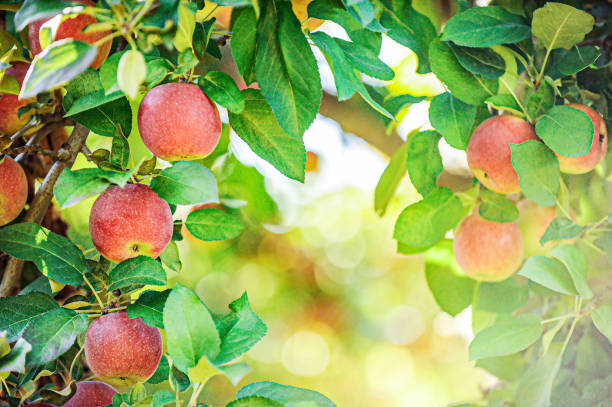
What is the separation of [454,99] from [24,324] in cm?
54

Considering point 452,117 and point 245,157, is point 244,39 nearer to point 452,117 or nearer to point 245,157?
point 452,117

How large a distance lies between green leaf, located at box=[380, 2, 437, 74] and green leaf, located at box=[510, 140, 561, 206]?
0.17 meters

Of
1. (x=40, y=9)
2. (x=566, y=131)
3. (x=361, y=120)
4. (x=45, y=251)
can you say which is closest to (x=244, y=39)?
(x=40, y=9)

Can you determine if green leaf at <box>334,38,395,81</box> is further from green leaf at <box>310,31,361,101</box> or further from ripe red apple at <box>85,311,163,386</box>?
ripe red apple at <box>85,311,163,386</box>

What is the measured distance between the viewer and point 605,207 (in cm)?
89

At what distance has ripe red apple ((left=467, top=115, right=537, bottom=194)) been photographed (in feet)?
2.25

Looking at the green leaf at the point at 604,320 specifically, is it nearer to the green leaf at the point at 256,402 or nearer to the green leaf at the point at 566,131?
the green leaf at the point at 566,131

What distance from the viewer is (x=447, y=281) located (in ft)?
2.94

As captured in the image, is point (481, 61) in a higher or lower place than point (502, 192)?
higher

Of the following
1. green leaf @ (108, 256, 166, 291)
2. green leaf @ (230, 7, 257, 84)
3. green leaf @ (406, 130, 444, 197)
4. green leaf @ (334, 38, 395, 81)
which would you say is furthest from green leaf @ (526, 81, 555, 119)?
green leaf @ (108, 256, 166, 291)

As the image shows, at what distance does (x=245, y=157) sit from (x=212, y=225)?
64 cm

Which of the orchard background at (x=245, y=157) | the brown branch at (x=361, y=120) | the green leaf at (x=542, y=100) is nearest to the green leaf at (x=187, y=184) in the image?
the orchard background at (x=245, y=157)

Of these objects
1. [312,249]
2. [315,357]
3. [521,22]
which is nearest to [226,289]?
[312,249]

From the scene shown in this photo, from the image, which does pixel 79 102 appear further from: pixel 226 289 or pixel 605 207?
pixel 226 289
